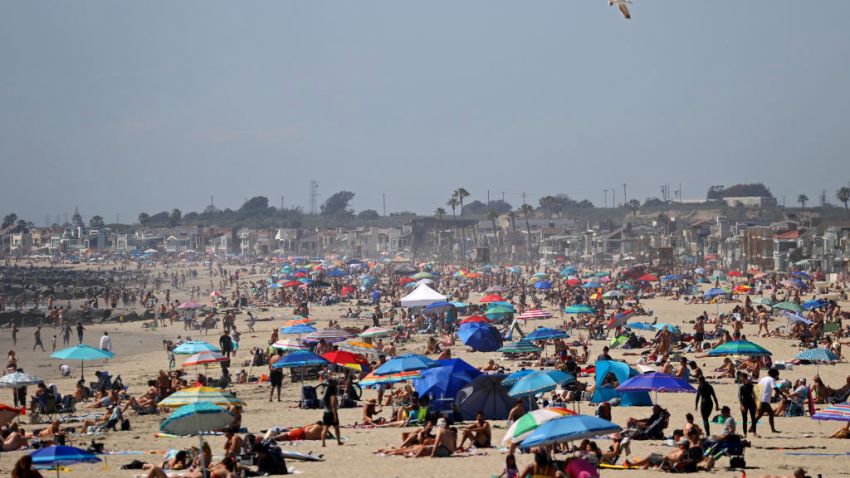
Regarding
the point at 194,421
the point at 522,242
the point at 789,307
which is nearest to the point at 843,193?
the point at 522,242

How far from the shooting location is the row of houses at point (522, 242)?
68.5m

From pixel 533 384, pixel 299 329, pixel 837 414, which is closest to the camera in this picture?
pixel 837 414

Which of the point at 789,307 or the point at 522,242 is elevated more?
the point at 522,242

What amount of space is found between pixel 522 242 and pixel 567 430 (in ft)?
320

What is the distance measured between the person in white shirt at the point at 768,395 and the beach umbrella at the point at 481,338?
29.8 ft

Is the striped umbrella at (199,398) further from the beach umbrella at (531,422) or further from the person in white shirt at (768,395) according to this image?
the person in white shirt at (768,395)

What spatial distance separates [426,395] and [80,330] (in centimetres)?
2198

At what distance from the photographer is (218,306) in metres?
→ 49.7

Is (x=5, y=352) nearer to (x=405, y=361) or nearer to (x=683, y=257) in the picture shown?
(x=405, y=361)

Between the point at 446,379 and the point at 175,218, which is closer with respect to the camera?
the point at 446,379

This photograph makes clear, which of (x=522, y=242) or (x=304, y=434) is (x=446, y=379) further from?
(x=522, y=242)

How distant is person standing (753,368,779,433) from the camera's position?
A: 46.6 ft

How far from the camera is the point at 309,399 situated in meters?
18.2

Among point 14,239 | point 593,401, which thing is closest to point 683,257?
point 593,401
